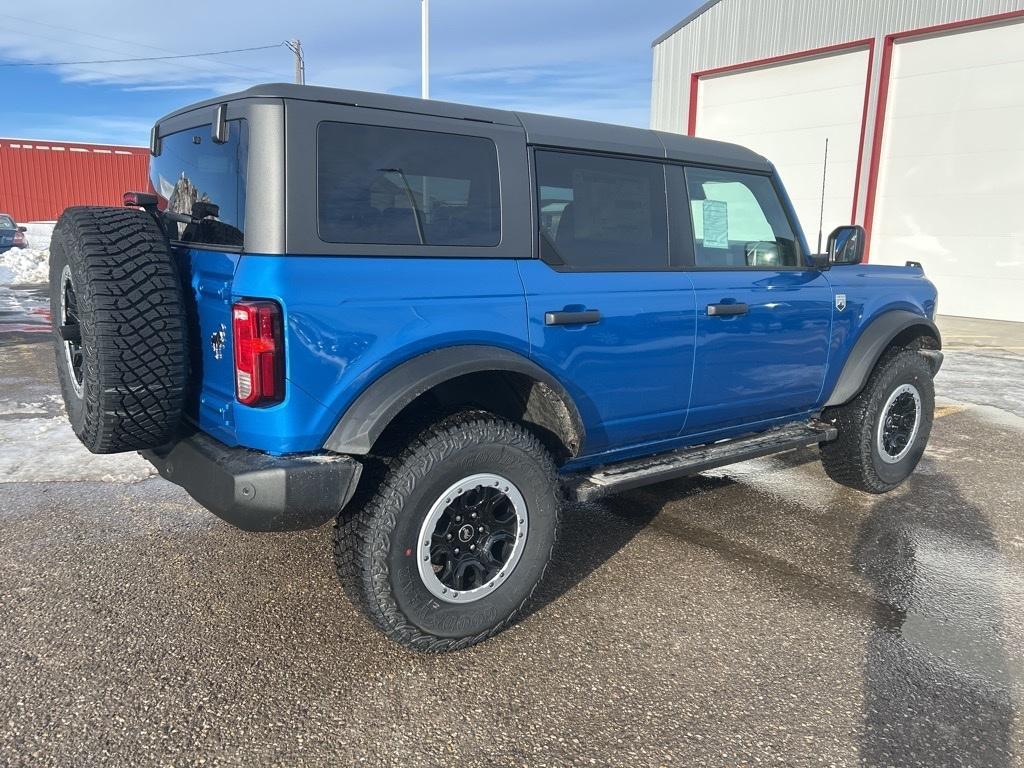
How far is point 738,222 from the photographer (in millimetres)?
3988

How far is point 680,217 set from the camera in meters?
3.68

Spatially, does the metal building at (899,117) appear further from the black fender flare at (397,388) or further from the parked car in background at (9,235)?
the parked car in background at (9,235)

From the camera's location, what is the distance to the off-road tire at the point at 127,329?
259 centimetres

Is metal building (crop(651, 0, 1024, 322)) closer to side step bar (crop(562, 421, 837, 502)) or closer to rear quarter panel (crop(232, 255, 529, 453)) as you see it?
side step bar (crop(562, 421, 837, 502))

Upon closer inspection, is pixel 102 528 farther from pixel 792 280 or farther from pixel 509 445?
pixel 792 280

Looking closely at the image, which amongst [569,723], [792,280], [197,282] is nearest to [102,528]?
[197,282]

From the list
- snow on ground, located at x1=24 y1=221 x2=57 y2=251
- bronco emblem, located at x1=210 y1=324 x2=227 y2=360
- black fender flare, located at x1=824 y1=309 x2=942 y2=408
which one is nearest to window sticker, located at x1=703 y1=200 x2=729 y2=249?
black fender flare, located at x1=824 y1=309 x2=942 y2=408

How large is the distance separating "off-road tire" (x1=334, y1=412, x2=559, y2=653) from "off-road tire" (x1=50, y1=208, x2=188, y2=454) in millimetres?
739

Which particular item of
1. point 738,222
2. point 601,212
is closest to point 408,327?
point 601,212

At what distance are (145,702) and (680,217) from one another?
9.46 ft

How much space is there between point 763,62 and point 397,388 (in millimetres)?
15782

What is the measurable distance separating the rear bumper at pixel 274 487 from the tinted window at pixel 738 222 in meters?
2.03

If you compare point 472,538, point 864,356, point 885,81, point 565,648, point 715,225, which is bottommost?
point 565,648

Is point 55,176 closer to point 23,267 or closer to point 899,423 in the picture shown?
point 23,267
